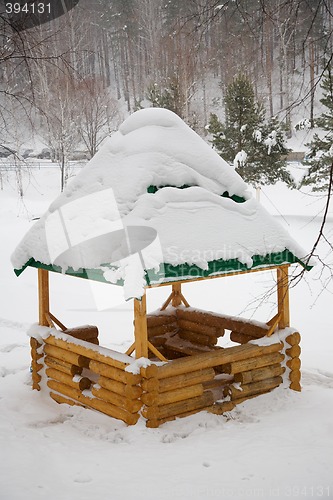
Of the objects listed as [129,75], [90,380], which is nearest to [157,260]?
[90,380]

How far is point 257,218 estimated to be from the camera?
7.17 meters

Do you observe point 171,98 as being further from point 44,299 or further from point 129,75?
point 129,75

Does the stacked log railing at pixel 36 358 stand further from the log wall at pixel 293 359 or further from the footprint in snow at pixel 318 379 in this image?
the footprint in snow at pixel 318 379

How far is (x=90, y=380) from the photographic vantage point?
292 inches

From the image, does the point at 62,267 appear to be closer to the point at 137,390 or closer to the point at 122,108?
the point at 137,390

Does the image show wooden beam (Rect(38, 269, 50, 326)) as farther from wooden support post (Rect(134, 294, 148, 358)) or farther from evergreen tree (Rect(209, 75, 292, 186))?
evergreen tree (Rect(209, 75, 292, 186))

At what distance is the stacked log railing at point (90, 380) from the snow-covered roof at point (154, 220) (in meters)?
1.15

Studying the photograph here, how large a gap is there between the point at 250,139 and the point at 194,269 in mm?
21296

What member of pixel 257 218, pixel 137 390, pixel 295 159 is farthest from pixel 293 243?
pixel 295 159

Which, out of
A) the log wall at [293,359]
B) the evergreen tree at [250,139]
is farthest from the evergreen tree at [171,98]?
the log wall at [293,359]

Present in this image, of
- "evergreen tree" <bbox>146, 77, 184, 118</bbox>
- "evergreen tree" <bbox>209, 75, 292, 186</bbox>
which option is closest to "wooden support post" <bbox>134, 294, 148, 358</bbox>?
"evergreen tree" <bbox>209, 75, 292, 186</bbox>

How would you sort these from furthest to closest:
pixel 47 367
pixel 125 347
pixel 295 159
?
pixel 295 159
pixel 125 347
pixel 47 367

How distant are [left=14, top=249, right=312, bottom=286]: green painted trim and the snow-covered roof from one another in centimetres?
1

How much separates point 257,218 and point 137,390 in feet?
8.99
